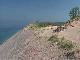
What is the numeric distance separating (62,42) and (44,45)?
2.30 meters

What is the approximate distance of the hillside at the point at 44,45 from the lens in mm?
31411

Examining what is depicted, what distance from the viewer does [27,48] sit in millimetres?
34969

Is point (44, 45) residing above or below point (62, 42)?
below

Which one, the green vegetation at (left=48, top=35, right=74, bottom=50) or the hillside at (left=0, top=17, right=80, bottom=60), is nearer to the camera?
the hillside at (left=0, top=17, right=80, bottom=60)

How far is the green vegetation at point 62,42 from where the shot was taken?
3165 centimetres

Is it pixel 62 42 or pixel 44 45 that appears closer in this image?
pixel 62 42

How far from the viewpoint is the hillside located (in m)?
31.4

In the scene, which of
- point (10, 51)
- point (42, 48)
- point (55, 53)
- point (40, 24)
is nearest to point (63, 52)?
point (55, 53)

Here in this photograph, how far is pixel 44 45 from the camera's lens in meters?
34.4

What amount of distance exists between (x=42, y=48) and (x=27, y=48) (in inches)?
73.2

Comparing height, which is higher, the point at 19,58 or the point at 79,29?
the point at 79,29

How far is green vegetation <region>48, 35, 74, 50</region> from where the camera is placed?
31.6m

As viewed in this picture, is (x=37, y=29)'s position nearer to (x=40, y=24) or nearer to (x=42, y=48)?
(x=40, y=24)

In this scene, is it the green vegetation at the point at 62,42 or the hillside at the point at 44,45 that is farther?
the green vegetation at the point at 62,42
